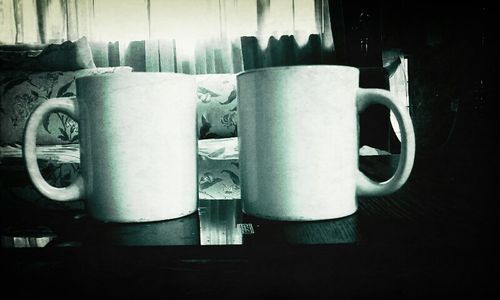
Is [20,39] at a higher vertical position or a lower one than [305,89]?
higher

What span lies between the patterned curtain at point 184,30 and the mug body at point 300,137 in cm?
271

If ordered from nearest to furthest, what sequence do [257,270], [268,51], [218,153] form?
[257,270]
[218,153]
[268,51]

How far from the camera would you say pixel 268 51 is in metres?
3.00

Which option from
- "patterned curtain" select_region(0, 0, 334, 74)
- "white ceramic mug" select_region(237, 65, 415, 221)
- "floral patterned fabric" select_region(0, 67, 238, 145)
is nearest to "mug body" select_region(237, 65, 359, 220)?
"white ceramic mug" select_region(237, 65, 415, 221)

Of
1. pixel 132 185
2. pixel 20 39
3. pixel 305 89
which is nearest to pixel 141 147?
pixel 132 185

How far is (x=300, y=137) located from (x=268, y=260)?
3.8 inches

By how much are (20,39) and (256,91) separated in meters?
3.36

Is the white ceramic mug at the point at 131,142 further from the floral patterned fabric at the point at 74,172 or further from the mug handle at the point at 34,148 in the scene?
the floral patterned fabric at the point at 74,172

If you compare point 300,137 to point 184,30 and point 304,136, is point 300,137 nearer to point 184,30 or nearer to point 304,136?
point 304,136

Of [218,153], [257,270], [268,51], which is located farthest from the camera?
[268,51]

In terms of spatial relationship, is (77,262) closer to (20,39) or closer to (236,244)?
(236,244)

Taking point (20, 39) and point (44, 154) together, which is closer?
point (44, 154)

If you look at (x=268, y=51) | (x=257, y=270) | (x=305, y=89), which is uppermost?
(x=268, y=51)

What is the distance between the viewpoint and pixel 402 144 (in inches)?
13.4
